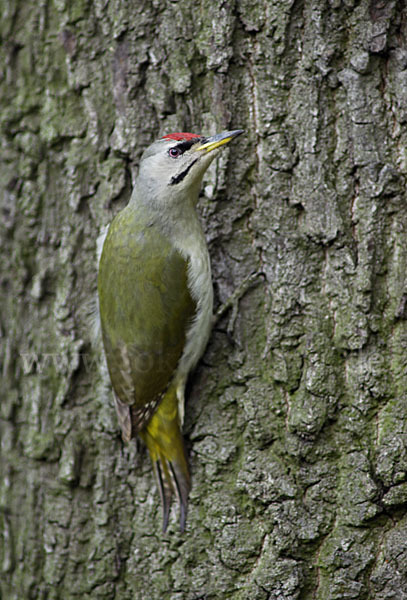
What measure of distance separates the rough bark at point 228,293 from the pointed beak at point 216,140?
0.15 meters

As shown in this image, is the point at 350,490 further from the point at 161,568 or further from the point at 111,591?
the point at 111,591

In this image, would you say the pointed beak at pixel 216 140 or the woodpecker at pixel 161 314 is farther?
the woodpecker at pixel 161 314

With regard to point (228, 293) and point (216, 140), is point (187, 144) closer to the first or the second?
point (216, 140)

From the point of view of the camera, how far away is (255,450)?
2385 mm

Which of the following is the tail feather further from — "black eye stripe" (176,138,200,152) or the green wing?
"black eye stripe" (176,138,200,152)

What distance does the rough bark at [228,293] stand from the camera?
7.43ft

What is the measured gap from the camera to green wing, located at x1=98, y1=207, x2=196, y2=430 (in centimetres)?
248

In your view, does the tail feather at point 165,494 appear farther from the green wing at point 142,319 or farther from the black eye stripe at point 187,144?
the black eye stripe at point 187,144

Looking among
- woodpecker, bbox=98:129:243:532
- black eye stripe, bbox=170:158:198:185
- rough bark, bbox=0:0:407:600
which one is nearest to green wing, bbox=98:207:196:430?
woodpecker, bbox=98:129:243:532

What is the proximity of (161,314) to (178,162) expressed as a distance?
24.5 inches

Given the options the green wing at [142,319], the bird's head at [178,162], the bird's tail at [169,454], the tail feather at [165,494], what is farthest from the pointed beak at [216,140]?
the tail feather at [165,494]

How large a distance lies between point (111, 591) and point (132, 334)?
1.10 m

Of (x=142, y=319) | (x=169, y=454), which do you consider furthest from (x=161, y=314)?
(x=169, y=454)

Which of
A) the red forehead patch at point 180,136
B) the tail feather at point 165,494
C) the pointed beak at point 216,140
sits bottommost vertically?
the tail feather at point 165,494
